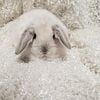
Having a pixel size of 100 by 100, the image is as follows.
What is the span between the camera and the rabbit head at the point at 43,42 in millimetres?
3709

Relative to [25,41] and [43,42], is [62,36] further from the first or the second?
[25,41]

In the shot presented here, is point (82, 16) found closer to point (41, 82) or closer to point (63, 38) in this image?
point (63, 38)

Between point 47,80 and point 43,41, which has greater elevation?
point 43,41

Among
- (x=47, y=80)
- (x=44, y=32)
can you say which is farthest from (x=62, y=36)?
(x=47, y=80)

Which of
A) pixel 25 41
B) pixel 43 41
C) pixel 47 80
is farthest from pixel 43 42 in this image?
pixel 47 80

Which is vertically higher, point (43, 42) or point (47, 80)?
point (43, 42)

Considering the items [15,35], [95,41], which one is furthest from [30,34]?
[95,41]

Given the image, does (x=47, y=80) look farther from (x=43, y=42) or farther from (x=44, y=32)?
(x=44, y=32)

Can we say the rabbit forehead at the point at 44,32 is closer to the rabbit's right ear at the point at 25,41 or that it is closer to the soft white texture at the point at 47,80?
the rabbit's right ear at the point at 25,41

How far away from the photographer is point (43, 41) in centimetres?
371

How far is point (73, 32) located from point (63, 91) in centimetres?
142

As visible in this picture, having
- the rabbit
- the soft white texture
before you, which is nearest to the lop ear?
the rabbit

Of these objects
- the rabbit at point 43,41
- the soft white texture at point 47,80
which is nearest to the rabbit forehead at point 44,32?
the rabbit at point 43,41

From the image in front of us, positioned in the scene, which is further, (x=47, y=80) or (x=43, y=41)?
(x=43, y=41)
